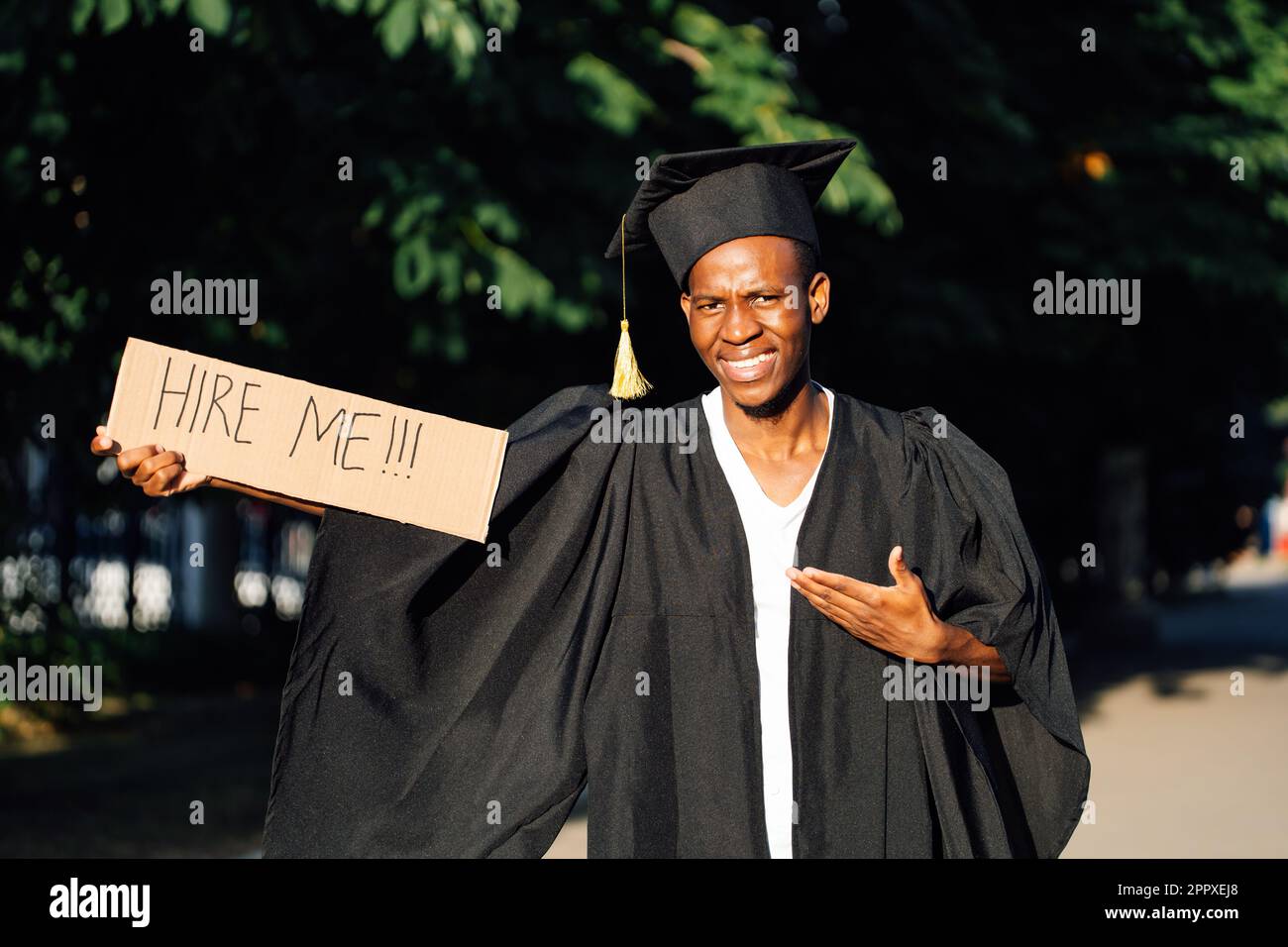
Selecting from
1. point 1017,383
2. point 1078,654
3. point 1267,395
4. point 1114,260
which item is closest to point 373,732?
point 1114,260

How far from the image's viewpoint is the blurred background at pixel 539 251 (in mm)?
7316

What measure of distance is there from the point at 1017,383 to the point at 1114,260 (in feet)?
6.53

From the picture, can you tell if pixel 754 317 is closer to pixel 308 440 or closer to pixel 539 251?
pixel 308 440

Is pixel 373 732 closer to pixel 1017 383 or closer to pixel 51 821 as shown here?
pixel 51 821

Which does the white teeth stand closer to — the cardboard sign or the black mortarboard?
the black mortarboard

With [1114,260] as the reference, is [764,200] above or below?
below

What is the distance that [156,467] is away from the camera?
3480 millimetres

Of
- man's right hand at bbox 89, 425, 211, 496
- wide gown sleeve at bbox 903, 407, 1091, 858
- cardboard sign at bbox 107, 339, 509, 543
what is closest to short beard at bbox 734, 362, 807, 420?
wide gown sleeve at bbox 903, 407, 1091, 858

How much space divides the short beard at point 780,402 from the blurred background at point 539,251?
2.83 m

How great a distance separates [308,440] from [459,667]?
617mm

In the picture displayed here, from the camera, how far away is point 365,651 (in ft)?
12.3

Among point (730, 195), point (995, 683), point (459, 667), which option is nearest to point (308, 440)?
point (459, 667)

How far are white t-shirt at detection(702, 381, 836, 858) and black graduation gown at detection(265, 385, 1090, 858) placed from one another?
1.2 inches

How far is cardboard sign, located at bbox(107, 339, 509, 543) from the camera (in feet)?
11.5
